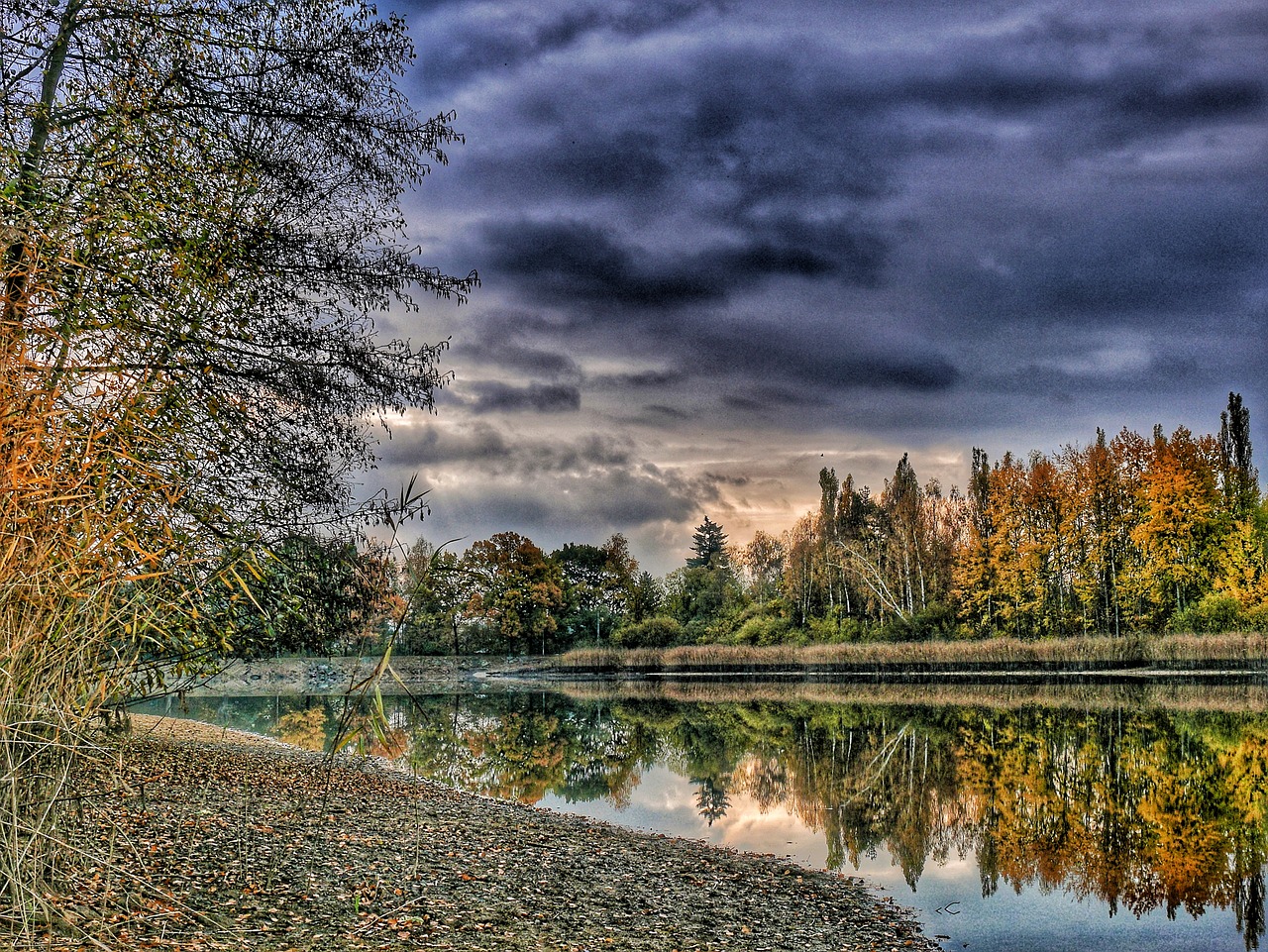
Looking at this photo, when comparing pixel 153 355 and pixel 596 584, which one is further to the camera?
pixel 596 584

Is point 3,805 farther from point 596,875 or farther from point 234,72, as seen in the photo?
point 234,72

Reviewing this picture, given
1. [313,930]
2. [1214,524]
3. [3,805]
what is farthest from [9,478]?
[1214,524]

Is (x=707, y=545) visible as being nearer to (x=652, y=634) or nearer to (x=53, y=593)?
(x=652, y=634)

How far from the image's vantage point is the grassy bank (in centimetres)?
3366

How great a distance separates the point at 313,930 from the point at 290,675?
50455 millimetres

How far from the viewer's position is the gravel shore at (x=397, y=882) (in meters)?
5.34

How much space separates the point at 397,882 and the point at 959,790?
10827 millimetres

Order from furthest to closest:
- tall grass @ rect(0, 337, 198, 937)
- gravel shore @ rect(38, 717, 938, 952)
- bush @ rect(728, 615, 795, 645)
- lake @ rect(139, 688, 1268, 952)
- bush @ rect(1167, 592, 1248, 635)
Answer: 1. bush @ rect(728, 615, 795, 645)
2. bush @ rect(1167, 592, 1248, 635)
3. lake @ rect(139, 688, 1268, 952)
4. gravel shore @ rect(38, 717, 938, 952)
5. tall grass @ rect(0, 337, 198, 937)

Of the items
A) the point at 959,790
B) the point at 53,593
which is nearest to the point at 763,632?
the point at 959,790

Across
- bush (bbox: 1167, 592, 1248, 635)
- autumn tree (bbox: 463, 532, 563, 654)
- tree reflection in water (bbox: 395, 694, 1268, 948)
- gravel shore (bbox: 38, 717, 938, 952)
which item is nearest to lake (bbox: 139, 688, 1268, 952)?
tree reflection in water (bbox: 395, 694, 1268, 948)

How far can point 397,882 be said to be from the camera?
7367mm

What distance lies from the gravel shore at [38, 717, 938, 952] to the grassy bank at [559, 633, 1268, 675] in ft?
99.9

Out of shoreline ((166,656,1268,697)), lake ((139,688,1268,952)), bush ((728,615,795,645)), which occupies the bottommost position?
shoreline ((166,656,1268,697))

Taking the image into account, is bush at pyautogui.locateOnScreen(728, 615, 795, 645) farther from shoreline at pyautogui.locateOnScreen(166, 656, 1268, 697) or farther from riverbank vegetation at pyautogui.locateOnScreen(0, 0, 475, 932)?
riverbank vegetation at pyautogui.locateOnScreen(0, 0, 475, 932)
